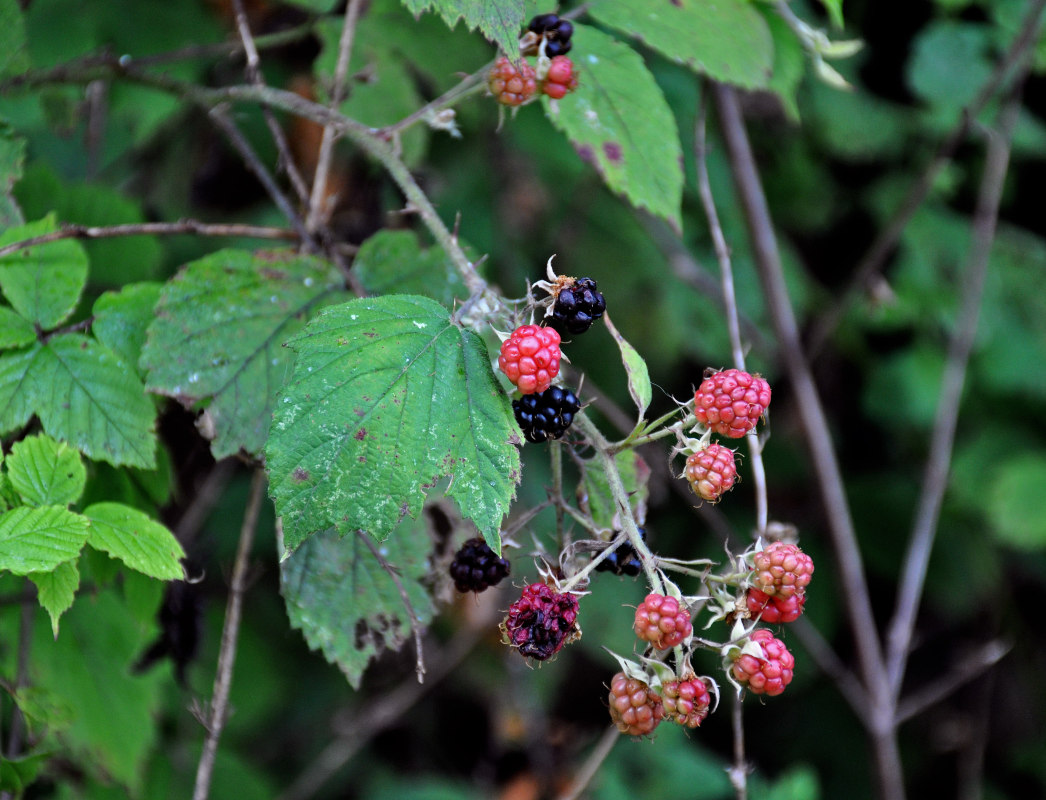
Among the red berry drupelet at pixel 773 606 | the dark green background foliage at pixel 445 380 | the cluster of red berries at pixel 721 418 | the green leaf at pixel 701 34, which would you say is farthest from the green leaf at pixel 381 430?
the green leaf at pixel 701 34

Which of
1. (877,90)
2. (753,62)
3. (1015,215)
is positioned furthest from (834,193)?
(753,62)

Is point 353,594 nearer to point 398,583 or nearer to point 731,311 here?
point 398,583

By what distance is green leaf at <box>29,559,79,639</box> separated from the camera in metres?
1.11

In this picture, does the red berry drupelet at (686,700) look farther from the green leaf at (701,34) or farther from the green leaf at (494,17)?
the green leaf at (701,34)

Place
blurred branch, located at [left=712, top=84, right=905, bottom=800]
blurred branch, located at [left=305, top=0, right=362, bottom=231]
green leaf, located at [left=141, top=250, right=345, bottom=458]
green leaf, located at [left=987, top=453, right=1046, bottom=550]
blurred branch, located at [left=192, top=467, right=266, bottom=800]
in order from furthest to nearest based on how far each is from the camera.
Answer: green leaf, located at [left=987, top=453, right=1046, bottom=550] < blurred branch, located at [left=712, top=84, right=905, bottom=800] < blurred branch, located at [left=305, top=0, right=362, bottom=231] < blurred branch, located at [left=192, top=467, right=266, bottom=800] < green leaf, located at [left=141, top=250, right=345, bottom=458]

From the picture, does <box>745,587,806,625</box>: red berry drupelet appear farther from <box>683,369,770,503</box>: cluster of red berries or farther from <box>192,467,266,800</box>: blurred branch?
<box>192,467,266,800</box>: blurred branch

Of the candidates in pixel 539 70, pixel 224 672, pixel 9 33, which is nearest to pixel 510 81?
pixel 539 70

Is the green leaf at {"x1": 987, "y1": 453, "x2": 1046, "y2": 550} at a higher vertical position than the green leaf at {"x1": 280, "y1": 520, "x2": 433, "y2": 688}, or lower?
lower

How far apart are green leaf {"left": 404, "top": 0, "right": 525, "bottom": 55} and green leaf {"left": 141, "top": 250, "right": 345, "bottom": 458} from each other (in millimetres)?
459

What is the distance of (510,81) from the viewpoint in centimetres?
123

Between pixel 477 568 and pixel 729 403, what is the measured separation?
41 centimetres

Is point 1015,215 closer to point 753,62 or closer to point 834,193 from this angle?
point 834,193

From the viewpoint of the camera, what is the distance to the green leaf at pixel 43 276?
1.27 meters

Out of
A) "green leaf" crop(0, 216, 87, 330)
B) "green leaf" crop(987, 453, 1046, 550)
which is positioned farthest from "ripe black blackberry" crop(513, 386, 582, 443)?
"green leaf" crop(987, 453, 1046, 550)
